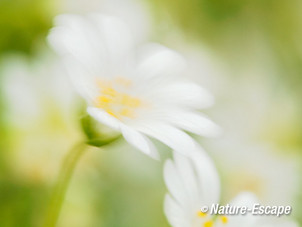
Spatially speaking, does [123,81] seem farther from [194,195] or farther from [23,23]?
[23,23]

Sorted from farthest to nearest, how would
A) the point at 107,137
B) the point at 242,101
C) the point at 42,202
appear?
the point at 242,101
the point at 42,202
the point at 107,137

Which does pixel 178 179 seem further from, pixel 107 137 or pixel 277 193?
pixel 277 193

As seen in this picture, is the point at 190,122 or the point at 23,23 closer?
the point at 190,122

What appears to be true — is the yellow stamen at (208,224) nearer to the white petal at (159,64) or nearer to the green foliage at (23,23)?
the white petal at (159,64)

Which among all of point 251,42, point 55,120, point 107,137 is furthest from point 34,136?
point 251,42

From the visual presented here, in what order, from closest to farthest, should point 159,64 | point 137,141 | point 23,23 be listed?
1. point 137,141
2. point 159,64
3. point 23,23

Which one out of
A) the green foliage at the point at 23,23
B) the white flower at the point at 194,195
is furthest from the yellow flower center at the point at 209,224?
the green foliage at the point at 23,23

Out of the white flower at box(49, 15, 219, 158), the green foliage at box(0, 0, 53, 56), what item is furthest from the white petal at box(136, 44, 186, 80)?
the green foliage at box(0, 0, 53, 56)

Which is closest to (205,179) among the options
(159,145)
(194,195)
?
(194,195)
